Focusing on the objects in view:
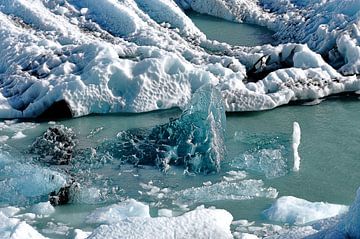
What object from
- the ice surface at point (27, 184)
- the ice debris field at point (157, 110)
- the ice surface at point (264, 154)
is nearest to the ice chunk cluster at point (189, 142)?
the ice debris field at point (157, 110)

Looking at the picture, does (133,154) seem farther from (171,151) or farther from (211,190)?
(211,190)

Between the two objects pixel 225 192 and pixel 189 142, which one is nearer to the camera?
pixel 225 192

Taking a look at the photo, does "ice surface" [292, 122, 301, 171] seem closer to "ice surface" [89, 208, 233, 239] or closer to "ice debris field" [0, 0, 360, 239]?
"ice debris field" [0, 0, 360, 239]

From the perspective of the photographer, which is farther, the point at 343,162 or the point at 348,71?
Result: the point at 348,71

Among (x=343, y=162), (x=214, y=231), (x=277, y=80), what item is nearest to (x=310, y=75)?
(x=277, y=80)

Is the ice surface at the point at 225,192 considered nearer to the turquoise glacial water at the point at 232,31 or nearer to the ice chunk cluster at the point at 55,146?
the ice chunk cluster at the point at 55,146

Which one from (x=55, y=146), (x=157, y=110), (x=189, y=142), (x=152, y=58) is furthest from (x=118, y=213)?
(x=152, y=58)

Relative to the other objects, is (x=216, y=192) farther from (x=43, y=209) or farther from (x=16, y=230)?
(x=16, y=230)
